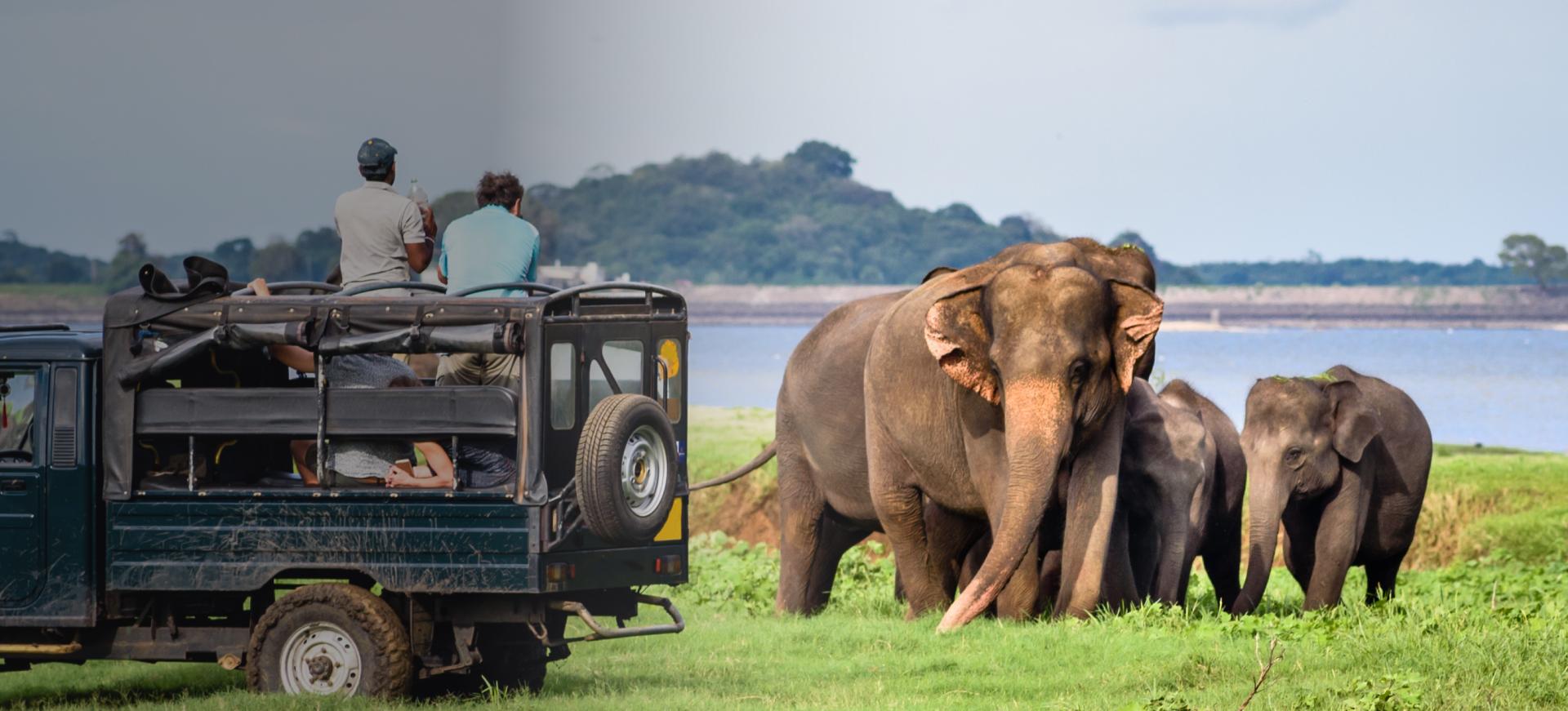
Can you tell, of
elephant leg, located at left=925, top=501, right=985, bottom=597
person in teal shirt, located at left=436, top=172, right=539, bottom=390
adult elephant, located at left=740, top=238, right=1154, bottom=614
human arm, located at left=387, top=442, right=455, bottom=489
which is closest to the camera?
human arm, located at left=387, top=442, right=455, bottom=489

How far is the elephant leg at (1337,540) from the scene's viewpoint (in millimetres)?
17172

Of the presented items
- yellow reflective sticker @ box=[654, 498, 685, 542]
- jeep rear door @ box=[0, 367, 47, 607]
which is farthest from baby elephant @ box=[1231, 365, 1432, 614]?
jeep rear door @ box=[0, 367, 47, 607]

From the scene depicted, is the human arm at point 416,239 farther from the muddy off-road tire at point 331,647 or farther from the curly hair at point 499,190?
the muddy off-road tire at point 331,647

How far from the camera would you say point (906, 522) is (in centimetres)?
1420

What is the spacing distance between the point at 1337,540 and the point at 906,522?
Result: 15.8 feet

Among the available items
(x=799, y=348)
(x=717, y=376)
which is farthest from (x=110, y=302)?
(x=717, y=376)

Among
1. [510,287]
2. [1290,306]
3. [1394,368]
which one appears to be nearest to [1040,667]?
[510,287]

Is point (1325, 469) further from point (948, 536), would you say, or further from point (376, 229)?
point (376, 229)

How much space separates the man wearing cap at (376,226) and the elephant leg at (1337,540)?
8402 millimetres

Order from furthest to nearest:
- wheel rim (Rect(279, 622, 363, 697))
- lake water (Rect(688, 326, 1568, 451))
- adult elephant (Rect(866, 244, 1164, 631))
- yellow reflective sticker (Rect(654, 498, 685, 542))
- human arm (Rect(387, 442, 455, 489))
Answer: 1. lake water (Rect(688, 326, 1568, 451))
2. adult elephant (Rect(866, 244, 1164, 631))
3. yellow reflective sticker (Rect(654, 498, 685, 542))
4. human arm (Rect(387, 442, 455, 489))
5. wheel rim (Rect(279, 622, 363, 697))

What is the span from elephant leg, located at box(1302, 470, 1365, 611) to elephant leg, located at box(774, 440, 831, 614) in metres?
4.10

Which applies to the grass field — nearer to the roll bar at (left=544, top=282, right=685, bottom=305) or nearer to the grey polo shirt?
the roll bar at (left=544, top=282, right=685, bottom=305)

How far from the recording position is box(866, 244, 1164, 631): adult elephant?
1226 cm

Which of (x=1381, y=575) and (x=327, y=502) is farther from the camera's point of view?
(x=1381, y=575)
